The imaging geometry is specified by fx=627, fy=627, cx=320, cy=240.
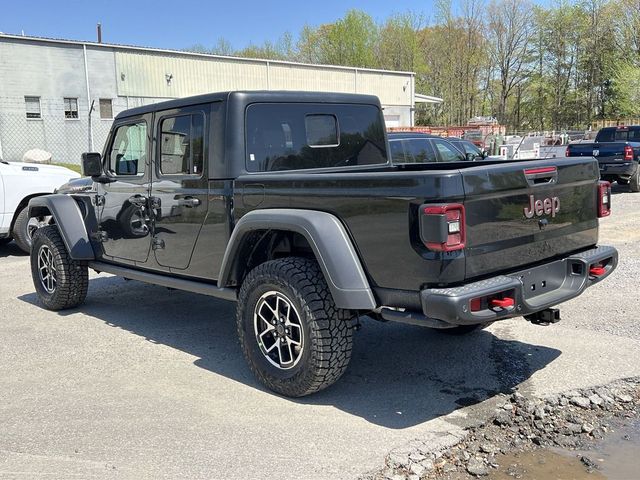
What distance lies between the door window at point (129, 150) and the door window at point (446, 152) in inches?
293

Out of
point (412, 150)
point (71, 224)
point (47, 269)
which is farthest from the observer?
point (412, 150)

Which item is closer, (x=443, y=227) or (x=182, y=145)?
(x=443, y=227)

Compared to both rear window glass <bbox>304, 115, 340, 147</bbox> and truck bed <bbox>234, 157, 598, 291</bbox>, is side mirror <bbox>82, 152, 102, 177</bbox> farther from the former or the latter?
truck bed <bbox>234, 157, 598, 291</bbox>

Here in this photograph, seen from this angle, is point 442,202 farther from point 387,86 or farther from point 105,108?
point 387,86

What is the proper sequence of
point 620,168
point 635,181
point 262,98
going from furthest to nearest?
point 635,181
point 620,168
point 262,98

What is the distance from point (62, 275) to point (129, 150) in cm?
155

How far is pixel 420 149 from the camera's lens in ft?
38.2

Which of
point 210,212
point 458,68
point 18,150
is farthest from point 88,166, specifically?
point 458,68

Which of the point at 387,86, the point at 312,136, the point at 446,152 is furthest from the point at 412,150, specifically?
the point at 387,86

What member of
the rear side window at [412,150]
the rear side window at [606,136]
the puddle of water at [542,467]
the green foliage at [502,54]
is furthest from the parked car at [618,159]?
the green foliage at [502,54]

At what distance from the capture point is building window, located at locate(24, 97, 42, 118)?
92.9ft

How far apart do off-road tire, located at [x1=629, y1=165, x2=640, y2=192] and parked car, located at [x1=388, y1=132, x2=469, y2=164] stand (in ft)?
19.9

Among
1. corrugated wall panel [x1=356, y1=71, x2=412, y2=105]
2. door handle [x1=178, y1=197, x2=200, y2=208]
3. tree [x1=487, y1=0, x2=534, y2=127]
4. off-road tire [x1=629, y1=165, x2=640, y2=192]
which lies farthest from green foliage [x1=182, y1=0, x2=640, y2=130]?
door handle [x1=178, y1=197, x2=200, y2=208]

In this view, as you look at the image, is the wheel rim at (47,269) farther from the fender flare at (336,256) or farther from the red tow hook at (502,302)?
the red tow hook at (502,302)
